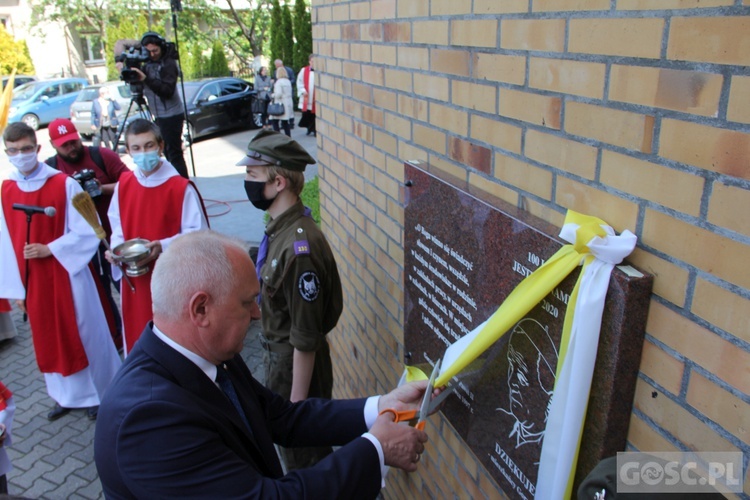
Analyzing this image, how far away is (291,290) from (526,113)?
4.91 ft

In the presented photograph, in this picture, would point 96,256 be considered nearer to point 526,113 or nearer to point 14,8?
point 526,113

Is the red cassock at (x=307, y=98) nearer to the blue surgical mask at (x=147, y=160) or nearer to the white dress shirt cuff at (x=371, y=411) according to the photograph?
the blue surgical mask at (x=147, y=160)

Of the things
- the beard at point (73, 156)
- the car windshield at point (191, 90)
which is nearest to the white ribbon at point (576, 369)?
the beard at point (73, 156)

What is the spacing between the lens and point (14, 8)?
3297 cm

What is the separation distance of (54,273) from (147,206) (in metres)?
0.95

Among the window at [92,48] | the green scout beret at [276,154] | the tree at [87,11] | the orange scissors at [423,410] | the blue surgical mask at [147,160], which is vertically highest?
the tree at [87,11]

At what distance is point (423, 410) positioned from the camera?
6.63 feet

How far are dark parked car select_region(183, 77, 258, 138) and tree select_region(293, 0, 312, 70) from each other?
15.2 feet

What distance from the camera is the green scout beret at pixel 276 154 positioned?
300cm

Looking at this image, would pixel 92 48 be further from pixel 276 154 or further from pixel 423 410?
pixel 423 410

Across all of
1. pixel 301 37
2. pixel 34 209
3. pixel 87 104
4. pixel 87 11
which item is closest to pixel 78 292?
pixel 34 209

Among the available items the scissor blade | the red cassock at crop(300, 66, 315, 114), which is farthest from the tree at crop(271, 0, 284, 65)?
the scissor blade

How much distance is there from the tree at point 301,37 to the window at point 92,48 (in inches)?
748

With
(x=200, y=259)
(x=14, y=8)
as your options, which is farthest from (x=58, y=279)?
(x=14, y=8)
